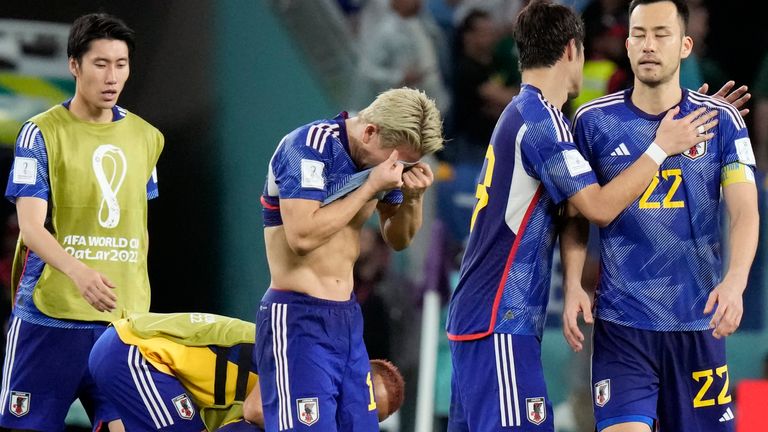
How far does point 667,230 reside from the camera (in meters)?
4.06

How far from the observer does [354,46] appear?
7438 millimetres

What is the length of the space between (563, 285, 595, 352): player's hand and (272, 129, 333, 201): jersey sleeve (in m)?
0.89

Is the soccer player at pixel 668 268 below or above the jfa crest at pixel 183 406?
above

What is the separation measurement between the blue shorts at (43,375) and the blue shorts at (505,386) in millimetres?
1669

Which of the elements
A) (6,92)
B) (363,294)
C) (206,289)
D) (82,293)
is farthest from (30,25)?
(82,293)

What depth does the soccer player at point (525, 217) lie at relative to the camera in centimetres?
400

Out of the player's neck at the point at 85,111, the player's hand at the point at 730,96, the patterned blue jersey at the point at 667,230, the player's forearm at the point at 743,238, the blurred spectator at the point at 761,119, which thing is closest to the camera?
the player's forearm at the point at 743,238

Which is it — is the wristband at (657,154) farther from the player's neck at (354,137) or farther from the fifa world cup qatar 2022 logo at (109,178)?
the fifa world cup qatar 2022 logo at (109,178)

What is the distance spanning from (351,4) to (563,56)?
11.4 feet

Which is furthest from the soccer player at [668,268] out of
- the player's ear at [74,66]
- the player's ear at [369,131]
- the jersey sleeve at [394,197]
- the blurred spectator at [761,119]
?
the blurred spectator at [761,119]

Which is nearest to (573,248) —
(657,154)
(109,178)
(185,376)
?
(657,154)

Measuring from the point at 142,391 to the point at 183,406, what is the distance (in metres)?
→ 0.16

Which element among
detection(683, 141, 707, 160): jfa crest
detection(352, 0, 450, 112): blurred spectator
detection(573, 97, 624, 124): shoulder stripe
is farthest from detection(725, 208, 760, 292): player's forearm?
detection(352, 0, 450, 112): blurred spectator

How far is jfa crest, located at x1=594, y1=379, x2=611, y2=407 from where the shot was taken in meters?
4.07
